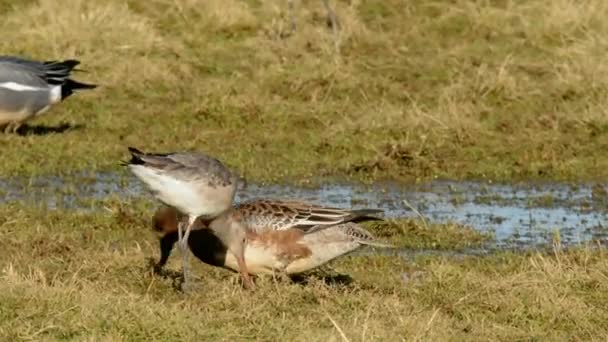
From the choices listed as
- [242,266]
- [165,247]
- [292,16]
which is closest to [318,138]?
[292,16]

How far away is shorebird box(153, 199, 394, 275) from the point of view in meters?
6.36

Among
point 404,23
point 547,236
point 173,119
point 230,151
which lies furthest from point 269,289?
point 404,23

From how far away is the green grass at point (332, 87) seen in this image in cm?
984

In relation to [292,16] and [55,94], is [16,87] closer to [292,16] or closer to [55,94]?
[55,94]

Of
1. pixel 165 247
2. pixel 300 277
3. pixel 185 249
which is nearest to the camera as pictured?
pixel 185 249

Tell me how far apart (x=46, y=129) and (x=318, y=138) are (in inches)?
78.8

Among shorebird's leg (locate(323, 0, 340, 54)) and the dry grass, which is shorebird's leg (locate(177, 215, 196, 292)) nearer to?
the dry grass

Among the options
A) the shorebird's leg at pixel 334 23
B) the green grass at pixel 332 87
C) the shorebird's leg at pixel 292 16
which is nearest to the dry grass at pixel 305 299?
the green grass at pixel 332 87

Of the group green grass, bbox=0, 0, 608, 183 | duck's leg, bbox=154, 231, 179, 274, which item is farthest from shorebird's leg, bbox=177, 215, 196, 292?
green grass, bbox=0, 0, 608, 183

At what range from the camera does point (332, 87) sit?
11336 millimetres

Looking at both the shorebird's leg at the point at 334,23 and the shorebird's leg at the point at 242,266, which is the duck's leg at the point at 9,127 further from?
the shorebird's leg at the point at 242,266

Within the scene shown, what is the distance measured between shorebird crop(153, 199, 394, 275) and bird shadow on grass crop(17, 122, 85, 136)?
4.32 meters

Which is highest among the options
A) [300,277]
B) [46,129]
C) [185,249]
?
[185,249]

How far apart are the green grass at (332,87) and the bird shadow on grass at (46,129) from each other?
2.8 inches
